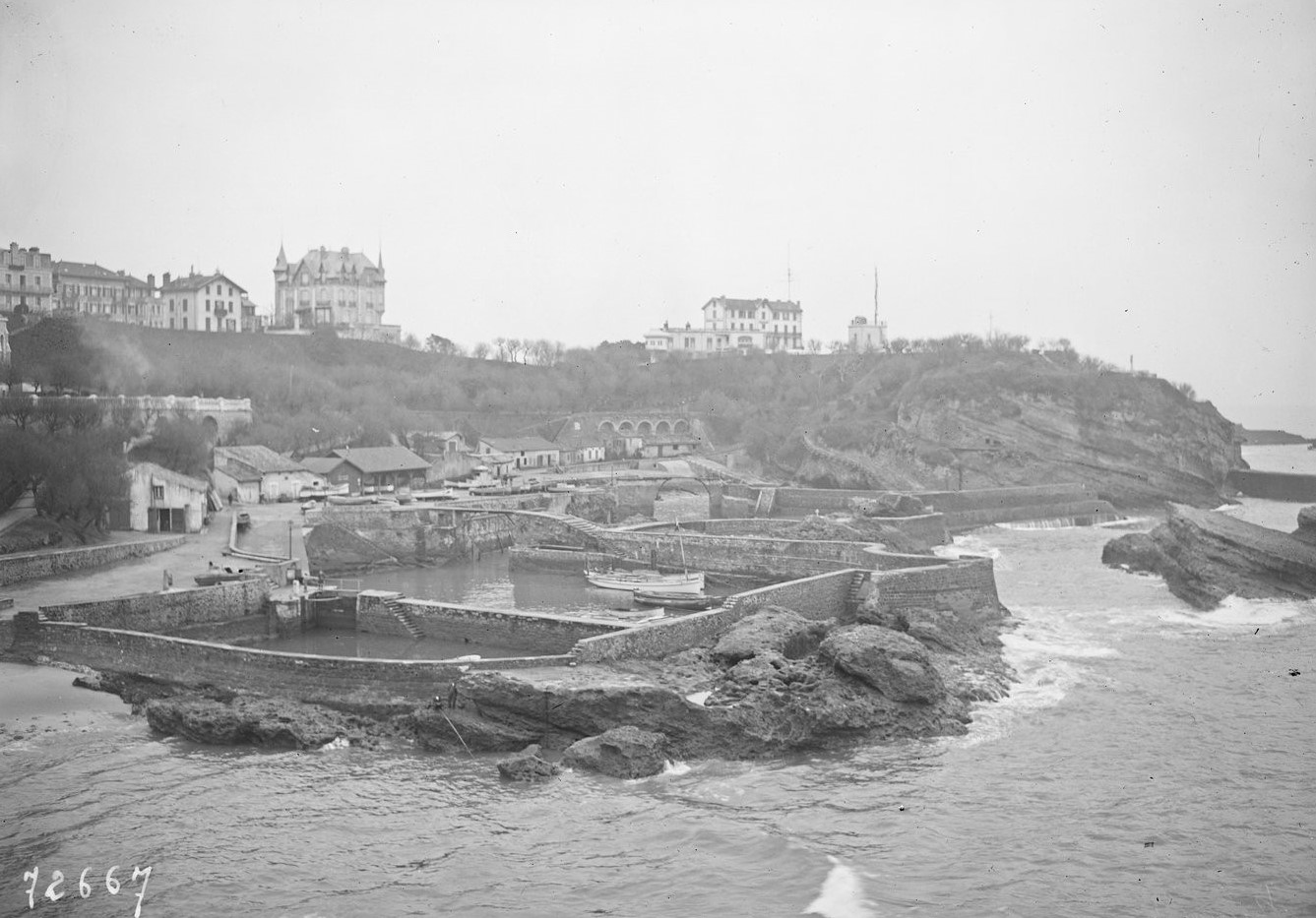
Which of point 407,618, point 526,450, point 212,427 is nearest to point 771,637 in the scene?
point 407,618

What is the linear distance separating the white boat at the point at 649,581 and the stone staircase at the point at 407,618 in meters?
6.93

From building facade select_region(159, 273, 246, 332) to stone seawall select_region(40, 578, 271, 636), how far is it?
1870 inches

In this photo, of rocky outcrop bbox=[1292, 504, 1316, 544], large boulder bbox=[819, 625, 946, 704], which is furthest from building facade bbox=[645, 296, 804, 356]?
large boulder bbox=[819, 625, 946, 704]

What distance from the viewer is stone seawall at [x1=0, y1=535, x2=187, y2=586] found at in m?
27.0

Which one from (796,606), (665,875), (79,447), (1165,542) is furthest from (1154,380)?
(665,875)

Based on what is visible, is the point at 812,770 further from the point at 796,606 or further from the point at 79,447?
the point at 79,447

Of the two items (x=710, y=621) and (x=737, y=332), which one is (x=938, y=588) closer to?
(x=710, y=621)

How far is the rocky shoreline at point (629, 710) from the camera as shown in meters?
18.4

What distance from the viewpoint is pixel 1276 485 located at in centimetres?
6166

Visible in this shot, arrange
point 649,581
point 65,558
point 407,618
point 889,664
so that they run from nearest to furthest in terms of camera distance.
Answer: point 889,664
point 407,618
point 65,558
point 649,581

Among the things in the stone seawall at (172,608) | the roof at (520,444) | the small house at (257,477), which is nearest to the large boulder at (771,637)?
the stone seawall at (172,608)

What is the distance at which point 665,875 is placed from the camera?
45.9ft

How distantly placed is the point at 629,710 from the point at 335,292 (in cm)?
7079

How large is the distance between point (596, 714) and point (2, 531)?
1820 cm
